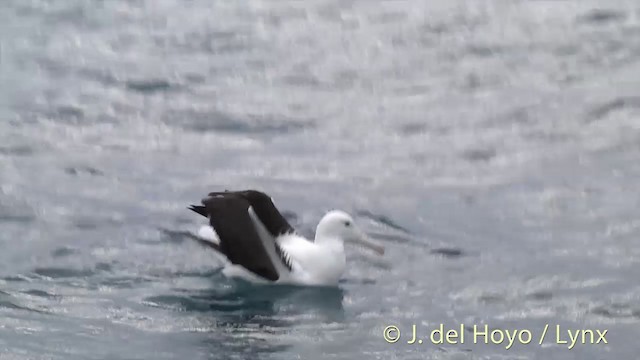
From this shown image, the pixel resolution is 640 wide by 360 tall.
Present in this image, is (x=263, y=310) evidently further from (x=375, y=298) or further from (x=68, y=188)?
(x=68, y=188)

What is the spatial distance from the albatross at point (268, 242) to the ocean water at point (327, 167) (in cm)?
17

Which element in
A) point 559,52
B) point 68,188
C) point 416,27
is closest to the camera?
point 68,188

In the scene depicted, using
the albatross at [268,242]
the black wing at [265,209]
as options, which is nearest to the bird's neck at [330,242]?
the albatross at [268,242]

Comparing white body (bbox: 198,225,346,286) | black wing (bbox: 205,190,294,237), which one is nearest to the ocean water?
white body (bbox: 198,225,346,286)

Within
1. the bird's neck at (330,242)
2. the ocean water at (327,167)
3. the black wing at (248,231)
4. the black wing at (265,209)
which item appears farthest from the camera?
the bird's neck at (330,242)

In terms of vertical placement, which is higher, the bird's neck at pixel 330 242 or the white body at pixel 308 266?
the bird's neck at pixel 330 242

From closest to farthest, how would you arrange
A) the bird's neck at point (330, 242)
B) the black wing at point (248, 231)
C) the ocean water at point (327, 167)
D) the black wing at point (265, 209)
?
the ocean water at point (327, 167) → the black wing at point (248, 231) → the black wing at point (265, 209) → the bird's neck at point (330, 242)

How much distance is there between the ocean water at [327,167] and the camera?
30.1 ft

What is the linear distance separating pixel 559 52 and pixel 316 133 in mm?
3908

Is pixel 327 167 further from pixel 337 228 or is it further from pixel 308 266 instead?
pixel 308 266

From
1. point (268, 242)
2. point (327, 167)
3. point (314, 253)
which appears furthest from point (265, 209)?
point (327, 167)

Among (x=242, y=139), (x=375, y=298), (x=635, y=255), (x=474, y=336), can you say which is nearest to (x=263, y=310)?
(x=375, y=298)

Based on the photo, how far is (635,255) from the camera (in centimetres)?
1033

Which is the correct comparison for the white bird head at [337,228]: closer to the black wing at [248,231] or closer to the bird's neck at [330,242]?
the bird's neck at [330,242]
